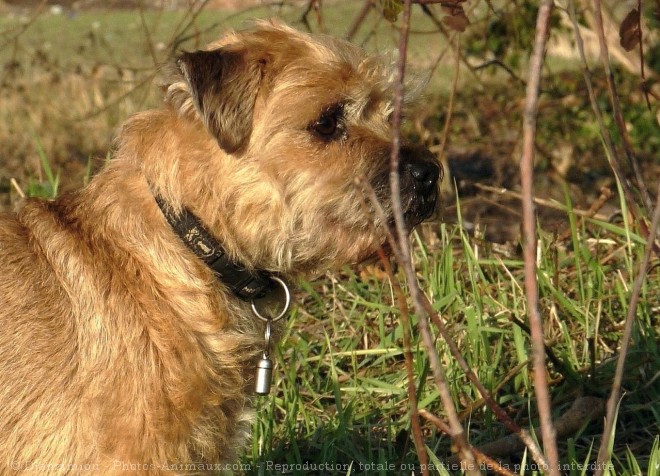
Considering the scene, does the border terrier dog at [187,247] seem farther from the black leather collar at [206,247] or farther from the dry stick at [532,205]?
the dry stick at [532,205]

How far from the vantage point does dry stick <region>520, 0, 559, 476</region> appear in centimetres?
199

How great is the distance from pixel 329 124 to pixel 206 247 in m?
0.59

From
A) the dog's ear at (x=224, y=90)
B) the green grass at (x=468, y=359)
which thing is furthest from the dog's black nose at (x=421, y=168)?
the green grass at (x=468, y=359)

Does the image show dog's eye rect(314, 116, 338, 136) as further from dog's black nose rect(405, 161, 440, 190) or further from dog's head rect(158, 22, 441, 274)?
dog's black nose rect(405, 161, 440, 190)

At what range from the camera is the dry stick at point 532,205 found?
1.99m

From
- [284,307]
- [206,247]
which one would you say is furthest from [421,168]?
[206,247]

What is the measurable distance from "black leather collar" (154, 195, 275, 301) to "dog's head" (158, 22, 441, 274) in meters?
0.03

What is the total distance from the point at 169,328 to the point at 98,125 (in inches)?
227

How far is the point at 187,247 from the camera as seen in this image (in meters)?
3.02

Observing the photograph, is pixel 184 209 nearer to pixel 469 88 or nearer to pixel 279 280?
pixel 279 280

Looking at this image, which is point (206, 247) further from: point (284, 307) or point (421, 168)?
point (421, 168)

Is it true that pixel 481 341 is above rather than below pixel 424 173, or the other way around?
below

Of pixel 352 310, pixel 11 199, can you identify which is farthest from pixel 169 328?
pixel 11 199

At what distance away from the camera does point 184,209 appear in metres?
3.03
